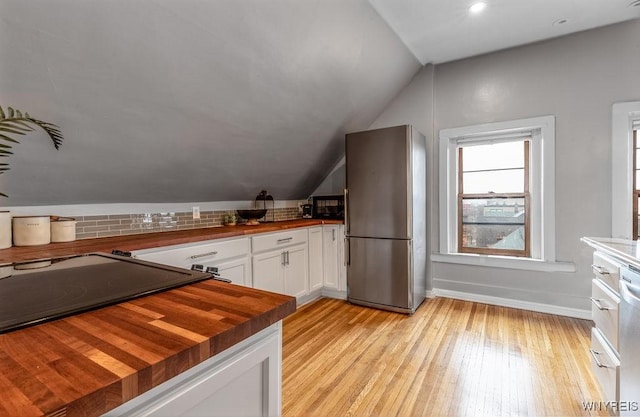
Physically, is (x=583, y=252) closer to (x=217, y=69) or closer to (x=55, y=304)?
(x=217, y=69)

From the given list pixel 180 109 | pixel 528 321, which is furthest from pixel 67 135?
pixel 528 321

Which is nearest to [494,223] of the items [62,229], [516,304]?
[516,304]

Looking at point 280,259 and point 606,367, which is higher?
point 280,259

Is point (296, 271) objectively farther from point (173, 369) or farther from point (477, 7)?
point (477, 7)

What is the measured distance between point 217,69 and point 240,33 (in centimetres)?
26

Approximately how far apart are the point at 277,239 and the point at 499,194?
2291 mm

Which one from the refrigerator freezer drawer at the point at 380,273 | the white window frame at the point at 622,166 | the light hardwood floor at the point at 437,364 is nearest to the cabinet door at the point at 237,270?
the light hardwood floor at the point at 437,364

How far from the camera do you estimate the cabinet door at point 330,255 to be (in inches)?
130

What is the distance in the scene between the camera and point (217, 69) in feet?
6.25

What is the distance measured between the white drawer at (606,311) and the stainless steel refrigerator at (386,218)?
1374mm

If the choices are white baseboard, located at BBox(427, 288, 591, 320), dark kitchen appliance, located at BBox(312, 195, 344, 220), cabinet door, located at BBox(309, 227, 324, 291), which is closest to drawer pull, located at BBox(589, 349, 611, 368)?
white baseboard, located at BBox(427, 288, 591, 320)

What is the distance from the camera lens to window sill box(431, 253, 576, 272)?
280 cm

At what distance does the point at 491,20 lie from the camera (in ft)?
8.22

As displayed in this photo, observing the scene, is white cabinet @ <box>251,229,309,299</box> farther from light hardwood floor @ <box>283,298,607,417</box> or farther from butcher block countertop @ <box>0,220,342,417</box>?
butcher block countertop @ <box>0,220,342,417</box>
